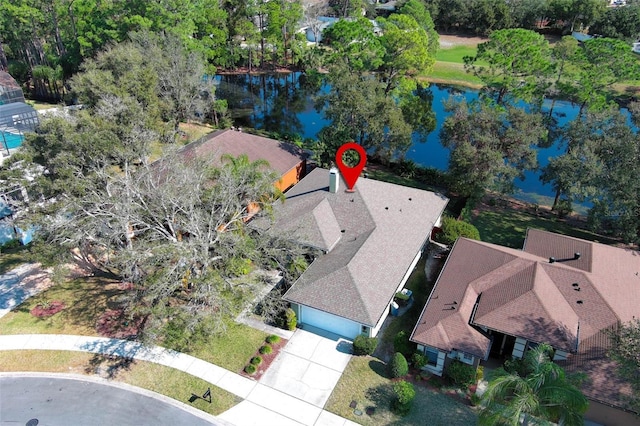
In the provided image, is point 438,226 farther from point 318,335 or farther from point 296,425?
point 296,425

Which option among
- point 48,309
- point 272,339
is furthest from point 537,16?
point 48,309

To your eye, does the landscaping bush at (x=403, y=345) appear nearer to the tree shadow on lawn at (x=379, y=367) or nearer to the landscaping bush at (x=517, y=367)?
the tree shadow on lawn at (x=379, y=367)

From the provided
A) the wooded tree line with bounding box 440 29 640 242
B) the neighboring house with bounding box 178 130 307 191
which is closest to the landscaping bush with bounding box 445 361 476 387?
the wooded tree line with bounding box 440 29 640 242

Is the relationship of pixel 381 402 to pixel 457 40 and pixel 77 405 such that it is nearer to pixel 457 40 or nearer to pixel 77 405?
pixel 77 405

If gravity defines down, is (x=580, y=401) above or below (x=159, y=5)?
below

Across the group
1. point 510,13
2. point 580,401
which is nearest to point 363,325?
point 580,401

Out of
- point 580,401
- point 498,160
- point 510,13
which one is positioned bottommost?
point 580,401

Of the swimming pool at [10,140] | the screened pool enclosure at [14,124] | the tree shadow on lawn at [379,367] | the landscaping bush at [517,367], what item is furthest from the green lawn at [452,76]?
the tree shadow on lawn at [379,367]
